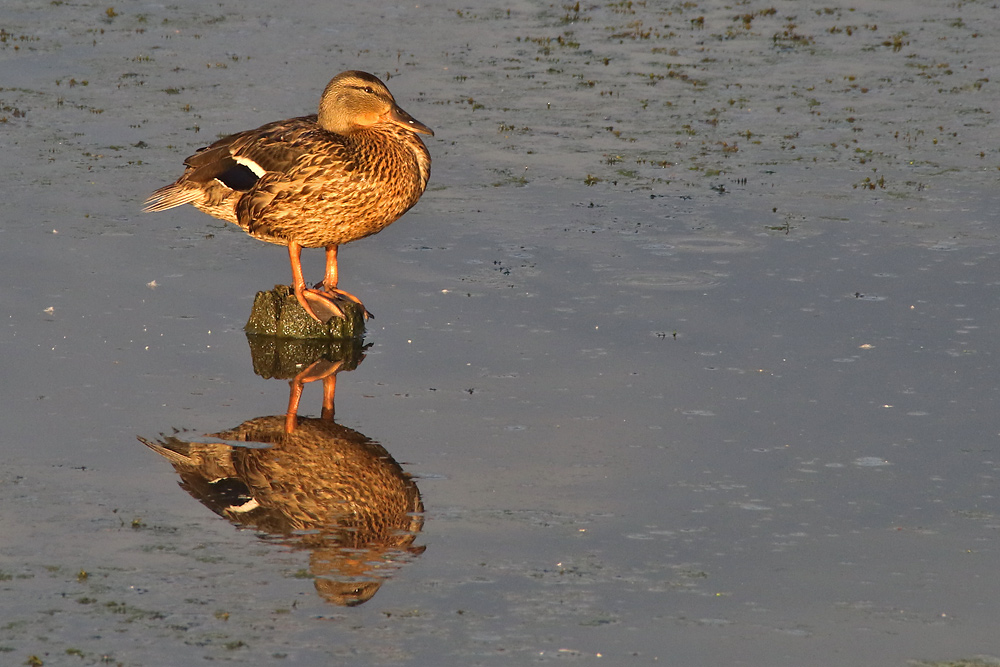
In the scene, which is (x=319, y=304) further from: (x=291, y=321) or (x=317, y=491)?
(x=317, y=491)

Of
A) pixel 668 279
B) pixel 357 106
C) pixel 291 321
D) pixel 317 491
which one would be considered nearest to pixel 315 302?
pixel 291 321

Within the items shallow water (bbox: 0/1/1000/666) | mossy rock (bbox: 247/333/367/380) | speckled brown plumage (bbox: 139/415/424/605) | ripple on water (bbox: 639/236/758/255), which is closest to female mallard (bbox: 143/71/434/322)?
mossy rock (bbox: 247/333/367/380)

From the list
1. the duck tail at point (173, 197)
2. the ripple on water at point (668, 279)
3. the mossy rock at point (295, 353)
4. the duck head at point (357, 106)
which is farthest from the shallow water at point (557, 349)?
the duck head at point (357, 106)

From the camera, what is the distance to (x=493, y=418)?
752cm

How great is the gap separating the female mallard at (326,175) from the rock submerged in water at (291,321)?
7cm

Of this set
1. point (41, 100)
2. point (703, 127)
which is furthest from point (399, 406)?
point (41, 100)

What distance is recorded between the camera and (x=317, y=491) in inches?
262

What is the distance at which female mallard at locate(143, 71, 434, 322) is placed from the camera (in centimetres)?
852

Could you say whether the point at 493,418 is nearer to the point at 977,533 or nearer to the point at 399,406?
the point at 399,406

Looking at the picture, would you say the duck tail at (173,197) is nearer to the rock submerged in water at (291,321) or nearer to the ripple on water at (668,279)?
the rock submerged in water at (291,321)

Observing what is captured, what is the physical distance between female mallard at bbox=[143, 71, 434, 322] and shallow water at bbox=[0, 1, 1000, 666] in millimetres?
609

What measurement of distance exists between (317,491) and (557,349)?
7.32ft

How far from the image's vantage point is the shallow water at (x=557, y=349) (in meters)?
5.66

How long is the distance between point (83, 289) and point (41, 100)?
15.0 ft
